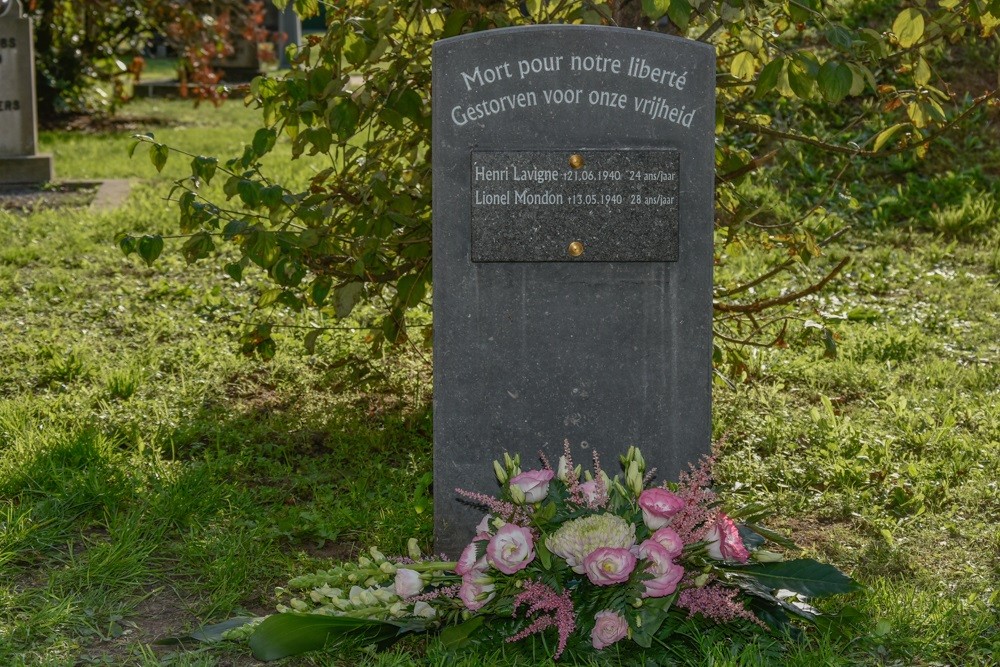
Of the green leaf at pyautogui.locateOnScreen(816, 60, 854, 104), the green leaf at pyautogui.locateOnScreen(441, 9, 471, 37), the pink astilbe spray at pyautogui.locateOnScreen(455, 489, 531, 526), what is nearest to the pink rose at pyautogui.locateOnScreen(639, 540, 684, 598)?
the pink astilbe spray at pyautogui.locateOnScreen(455, 489, 531, 526)

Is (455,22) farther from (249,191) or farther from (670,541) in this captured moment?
(670,541)

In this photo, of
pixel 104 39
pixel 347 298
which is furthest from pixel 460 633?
pixel 104 39

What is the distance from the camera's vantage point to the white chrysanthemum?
3.01 metres

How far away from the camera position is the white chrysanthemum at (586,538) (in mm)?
3014

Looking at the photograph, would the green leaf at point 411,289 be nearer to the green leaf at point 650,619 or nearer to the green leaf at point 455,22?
the green leaf at point 455,22

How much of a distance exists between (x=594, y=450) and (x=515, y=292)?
49cm

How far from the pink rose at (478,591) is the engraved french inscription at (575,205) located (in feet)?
2.93

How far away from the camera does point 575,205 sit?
3.49 metres

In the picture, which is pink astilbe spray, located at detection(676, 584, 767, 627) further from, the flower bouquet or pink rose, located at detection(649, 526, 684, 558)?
pink rose, located at detection(649, 526, 684, 558)

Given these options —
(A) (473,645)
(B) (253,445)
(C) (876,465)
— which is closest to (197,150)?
(B) (253,445)

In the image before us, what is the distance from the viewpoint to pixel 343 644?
317 centimetres

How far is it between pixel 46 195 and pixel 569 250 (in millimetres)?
6257

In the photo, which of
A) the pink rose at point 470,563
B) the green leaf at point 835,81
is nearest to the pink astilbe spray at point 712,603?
the pink rose at point 470,563

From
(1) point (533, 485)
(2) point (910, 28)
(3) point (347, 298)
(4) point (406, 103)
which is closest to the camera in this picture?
(1) point (533, 485)
